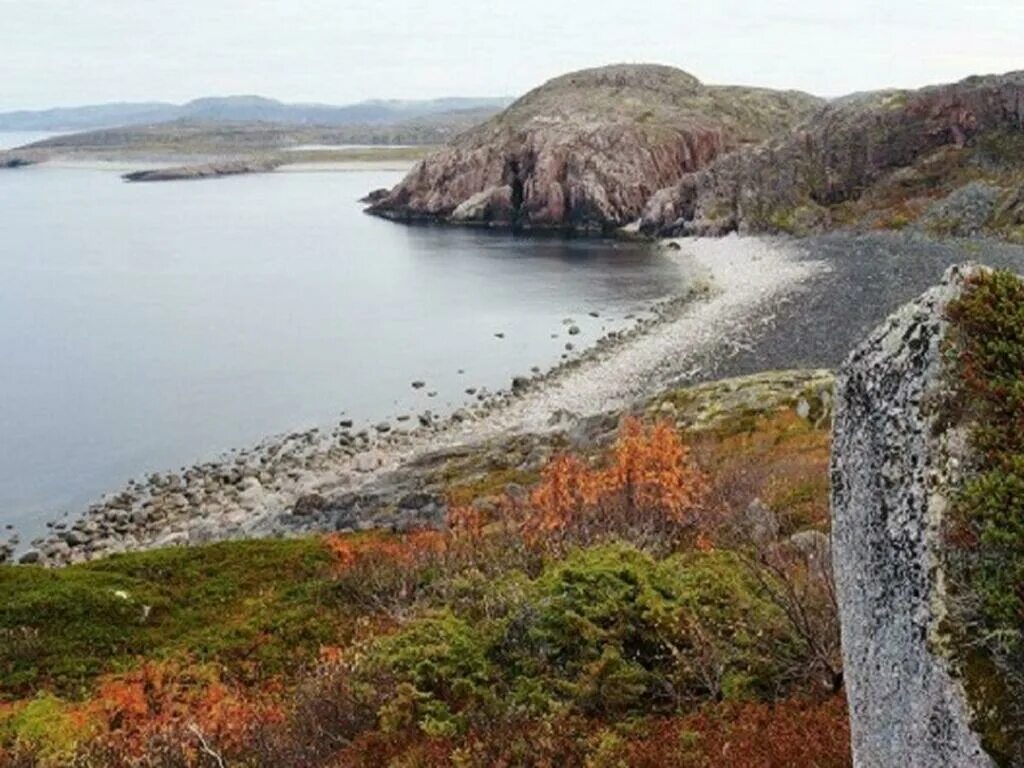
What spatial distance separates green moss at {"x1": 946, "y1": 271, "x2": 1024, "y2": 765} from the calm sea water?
41.8 meters

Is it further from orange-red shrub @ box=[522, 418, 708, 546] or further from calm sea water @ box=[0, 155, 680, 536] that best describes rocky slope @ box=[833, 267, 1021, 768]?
calm sea water @ box=[0, 155, 680, 536]

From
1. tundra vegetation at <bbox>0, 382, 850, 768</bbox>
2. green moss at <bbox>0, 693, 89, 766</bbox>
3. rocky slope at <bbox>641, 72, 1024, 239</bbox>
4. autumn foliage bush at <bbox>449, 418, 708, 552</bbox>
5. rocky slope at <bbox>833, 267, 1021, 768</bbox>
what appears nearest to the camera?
rocky slope at <bbox>833, 267, 1021, 768</bbox>

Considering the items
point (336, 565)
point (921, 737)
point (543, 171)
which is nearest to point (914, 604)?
point (921, 737)

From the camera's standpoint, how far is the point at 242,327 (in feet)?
239

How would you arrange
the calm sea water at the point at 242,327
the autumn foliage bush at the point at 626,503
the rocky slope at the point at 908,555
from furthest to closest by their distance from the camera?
the calm sea water at the point at 242,327 → the autumn foliage bush at the point at 626,503 → the rocky slope at the point at 908,555

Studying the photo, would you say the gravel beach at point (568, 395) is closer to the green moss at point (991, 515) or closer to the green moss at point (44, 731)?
the green moss at point (44, 731)

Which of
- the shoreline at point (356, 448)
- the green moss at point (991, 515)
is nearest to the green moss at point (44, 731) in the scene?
the green moss at point (991, 515)

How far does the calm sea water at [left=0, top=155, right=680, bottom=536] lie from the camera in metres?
49.8

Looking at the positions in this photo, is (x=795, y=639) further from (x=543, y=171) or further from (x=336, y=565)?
(x=543, y=171)

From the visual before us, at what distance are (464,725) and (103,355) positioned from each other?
198 feet

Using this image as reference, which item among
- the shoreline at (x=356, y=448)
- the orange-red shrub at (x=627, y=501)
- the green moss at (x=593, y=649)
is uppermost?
the green moss at (x=593, y=649)

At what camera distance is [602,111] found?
147 m

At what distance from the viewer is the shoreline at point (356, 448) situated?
37.8 meters

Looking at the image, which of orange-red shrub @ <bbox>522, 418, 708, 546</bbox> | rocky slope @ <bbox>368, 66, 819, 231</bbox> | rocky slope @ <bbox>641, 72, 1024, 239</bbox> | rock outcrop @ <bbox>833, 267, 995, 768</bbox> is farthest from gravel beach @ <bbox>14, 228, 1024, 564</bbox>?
rocky slope @ <bbox>368, 66, 819, 231</bbox>
